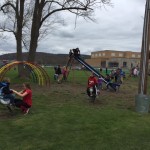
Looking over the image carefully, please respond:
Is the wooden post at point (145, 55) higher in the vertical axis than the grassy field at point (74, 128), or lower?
higher

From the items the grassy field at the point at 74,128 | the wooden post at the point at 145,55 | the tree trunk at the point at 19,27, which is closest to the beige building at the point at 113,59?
the tree trunk at the point at 19,27

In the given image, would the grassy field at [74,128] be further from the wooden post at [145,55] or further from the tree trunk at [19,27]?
the tree trunk at [19,27]

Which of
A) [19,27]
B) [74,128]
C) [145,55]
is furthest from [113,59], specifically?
[74,128]

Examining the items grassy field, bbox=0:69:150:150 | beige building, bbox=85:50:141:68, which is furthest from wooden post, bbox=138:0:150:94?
beige building, bbox=85:50:141:68

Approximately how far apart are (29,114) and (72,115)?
1527 mm

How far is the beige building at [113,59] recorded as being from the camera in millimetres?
125181

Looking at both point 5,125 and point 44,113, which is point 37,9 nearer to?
point 44,113

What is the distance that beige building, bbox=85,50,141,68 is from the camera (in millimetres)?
125181

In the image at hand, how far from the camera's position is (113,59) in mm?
127875

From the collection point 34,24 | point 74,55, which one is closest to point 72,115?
point 74,55

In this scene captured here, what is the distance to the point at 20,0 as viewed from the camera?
30453 millimetres

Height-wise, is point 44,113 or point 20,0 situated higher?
point 20,0

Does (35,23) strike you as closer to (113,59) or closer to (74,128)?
(74,128)

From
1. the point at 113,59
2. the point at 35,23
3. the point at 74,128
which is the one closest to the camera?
the point at 74,128
